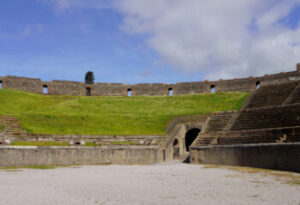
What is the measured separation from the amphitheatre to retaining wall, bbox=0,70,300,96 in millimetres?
2479

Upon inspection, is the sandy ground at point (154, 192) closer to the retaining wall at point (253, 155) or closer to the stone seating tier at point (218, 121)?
the retaining wall at point (253, 155)

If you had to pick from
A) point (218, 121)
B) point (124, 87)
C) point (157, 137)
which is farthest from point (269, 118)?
point (124, 87)

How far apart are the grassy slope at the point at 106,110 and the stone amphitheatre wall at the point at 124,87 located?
262 centimetres

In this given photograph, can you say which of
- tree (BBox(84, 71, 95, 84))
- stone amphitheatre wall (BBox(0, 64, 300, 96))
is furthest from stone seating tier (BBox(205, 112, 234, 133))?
tree (BBox(84, 71, 95, 84))

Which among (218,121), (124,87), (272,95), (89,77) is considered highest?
(89,77)

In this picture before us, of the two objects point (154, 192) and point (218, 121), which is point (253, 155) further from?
point (154, 192)

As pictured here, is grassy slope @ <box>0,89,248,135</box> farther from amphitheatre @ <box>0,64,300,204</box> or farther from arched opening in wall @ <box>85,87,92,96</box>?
arched opening in wall @ <box>85,87,92,96</box>

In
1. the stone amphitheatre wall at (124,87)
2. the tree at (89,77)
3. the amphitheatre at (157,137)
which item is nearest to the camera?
the amphitheatre at (157,137)

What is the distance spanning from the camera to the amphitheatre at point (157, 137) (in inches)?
663

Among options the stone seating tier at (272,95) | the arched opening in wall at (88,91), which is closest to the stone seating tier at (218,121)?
the stone seating tier at (272,95)

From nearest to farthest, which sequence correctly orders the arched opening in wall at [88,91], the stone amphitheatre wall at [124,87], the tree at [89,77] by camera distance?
the stone amphitheatre wall at [124,87] → the arched opening in wall at [88,91] → the tree at [89,77]

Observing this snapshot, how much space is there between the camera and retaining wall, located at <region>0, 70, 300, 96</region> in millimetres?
47000

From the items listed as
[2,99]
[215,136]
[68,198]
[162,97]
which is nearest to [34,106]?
[2,99]

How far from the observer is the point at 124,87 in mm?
52000
